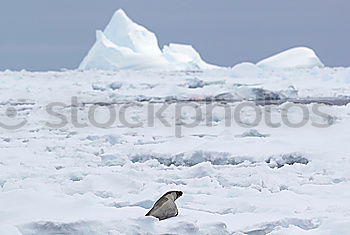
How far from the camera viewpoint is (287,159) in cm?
654

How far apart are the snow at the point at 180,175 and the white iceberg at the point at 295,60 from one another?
2015cm

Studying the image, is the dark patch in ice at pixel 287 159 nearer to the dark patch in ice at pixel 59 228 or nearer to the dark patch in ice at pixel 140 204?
the dark patch in ice at pixel 140 204

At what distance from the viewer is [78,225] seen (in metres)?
3.41

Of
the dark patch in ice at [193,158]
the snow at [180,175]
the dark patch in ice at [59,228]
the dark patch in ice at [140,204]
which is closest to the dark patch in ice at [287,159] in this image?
the snow at [180,175]

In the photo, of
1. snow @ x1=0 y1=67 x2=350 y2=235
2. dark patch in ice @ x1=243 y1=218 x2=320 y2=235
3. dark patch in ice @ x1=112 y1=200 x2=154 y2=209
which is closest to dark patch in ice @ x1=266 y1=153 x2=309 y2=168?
snow @ x1=0 y1=67 x2=350 y2=235

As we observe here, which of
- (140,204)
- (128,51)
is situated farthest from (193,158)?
(128,51)

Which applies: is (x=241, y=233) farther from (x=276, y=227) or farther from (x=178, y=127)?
(x=178, y=127)

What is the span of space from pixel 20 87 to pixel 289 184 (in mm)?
18917

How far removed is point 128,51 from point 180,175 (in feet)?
84.4

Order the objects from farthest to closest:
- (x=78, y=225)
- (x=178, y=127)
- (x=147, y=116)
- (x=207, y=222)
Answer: (x=147, y=116) → (x=178, y=127) → (x=207, y=222) → (x=78, y=225)

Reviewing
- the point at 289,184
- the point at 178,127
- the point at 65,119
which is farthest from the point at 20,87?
the point at 289,184

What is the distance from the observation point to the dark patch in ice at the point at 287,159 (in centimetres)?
640

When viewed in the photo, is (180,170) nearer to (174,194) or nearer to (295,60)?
(174,194)

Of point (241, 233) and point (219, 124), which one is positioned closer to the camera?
point (241, 233)
